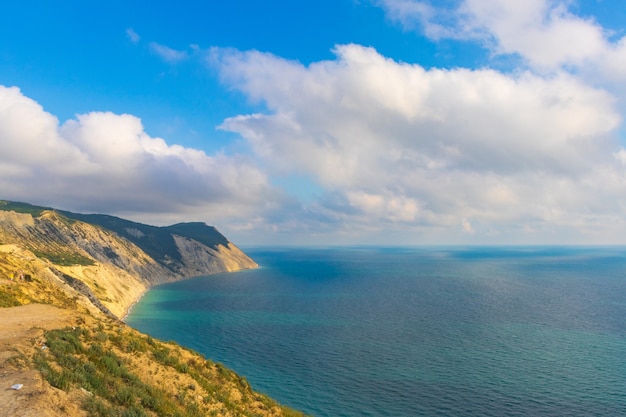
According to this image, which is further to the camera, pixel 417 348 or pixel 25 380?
pixel 417 348

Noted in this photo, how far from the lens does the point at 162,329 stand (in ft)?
342

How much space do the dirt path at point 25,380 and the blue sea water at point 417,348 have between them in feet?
131

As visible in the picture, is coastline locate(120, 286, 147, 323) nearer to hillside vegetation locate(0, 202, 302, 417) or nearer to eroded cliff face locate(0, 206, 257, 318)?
eroded cliff face locate(0, 206, 257, 318)

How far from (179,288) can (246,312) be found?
81307mm

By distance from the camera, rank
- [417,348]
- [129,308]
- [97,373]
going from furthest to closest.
Answer: [129,308] → [417,348] → [97,373]

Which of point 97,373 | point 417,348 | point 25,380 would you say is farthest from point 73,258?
point 25,380

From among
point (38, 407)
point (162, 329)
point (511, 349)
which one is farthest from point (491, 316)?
point (38, 407)

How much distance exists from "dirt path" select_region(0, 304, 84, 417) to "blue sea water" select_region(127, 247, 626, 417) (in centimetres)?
3989

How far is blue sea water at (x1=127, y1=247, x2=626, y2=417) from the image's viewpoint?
57.5 meters

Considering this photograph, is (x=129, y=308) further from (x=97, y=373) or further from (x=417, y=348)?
(x=97, y=373)

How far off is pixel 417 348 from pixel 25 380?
3063 inches

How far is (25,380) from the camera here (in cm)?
1958

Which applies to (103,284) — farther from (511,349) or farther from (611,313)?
(611,313)

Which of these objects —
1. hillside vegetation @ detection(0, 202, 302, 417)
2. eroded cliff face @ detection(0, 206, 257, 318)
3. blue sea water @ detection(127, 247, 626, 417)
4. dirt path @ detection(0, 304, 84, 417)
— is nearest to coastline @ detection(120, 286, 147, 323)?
eroded cliff face @ detection(0, 206, 257, 318)
